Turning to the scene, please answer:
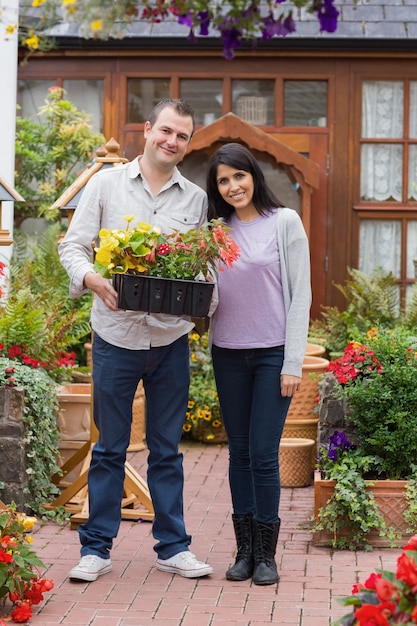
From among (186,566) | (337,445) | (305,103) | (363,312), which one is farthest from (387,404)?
(305,103)

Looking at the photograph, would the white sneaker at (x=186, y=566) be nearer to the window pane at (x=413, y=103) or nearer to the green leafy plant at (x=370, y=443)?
the green leafy plant at (x=370, y=443)

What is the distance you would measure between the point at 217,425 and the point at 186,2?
6252 millimetres

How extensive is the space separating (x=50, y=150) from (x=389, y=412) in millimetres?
5334

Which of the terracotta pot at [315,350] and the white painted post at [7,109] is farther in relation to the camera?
the white painted post at [7,109]

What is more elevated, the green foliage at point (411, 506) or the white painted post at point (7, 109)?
the white painted post at point (7, 109)

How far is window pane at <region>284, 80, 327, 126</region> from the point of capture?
9.97m

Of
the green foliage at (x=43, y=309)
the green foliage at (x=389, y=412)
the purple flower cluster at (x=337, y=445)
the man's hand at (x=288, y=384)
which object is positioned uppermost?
the green foliage at (x=43, y=309)

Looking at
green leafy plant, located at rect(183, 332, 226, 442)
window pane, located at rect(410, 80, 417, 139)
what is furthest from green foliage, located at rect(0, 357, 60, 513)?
window pane, located at rect(410, 80, 417, 139)

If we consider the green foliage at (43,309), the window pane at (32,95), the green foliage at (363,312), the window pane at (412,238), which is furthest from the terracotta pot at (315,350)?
the window pane at (32,95)

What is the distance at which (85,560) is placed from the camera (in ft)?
16.3

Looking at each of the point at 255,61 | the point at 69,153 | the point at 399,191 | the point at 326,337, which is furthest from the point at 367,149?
the point at 69,153

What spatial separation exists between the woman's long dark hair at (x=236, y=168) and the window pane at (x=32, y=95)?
5603 mm

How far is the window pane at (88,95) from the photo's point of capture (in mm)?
10148

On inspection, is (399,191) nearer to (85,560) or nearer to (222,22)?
(85,560)
